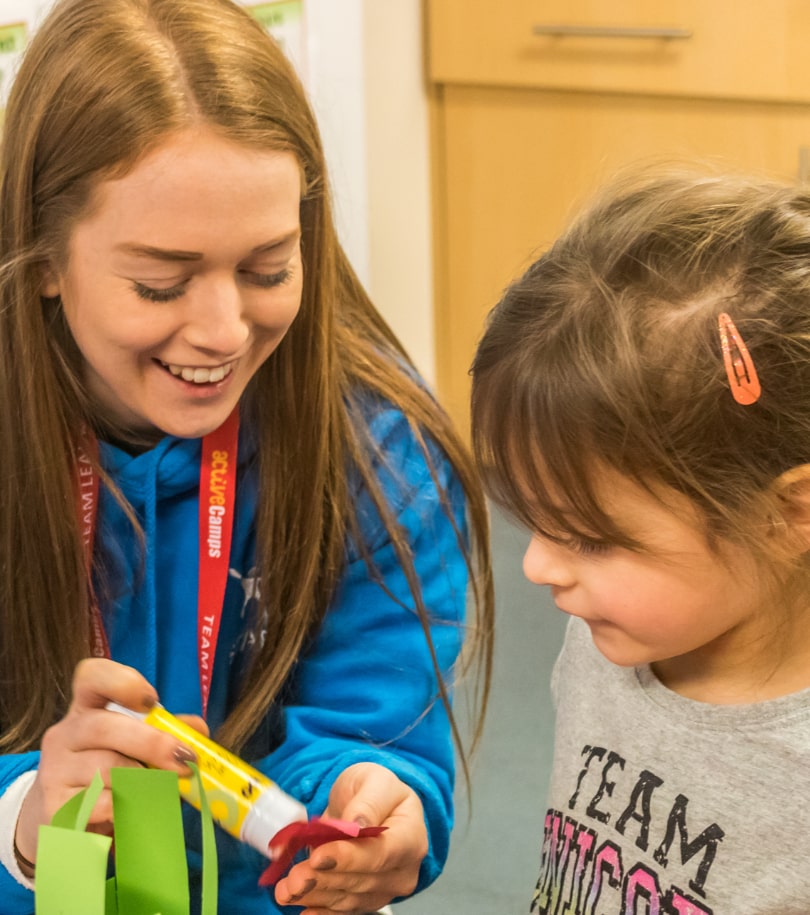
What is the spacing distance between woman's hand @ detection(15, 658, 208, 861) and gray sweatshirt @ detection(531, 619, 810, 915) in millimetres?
235

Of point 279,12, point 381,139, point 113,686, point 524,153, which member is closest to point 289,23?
point 279,12

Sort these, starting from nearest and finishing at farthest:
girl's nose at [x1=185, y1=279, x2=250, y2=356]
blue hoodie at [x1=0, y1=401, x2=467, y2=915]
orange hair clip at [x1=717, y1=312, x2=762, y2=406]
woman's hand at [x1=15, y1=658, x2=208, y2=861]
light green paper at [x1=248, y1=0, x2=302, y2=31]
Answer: orange hair clip at [x1=717, y1=312, x2=762, y2=406] < woman's hand at [x1=15, y1=658, x2=208, y2=861] < girl's nose at [x1=185, y1=279, x2=250, y2=356] < blue hoodie at [x1=0, y1=401, x2=467, y2=915] < light green paper at [x1=248, y1=0, x2=302, y2=31]

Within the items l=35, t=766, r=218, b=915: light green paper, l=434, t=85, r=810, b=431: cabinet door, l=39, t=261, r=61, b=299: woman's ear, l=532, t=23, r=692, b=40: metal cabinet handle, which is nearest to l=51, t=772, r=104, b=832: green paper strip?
l=35, t=766, r=218, b=915: light green paper

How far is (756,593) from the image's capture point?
68cm

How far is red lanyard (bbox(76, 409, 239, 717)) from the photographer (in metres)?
0.91

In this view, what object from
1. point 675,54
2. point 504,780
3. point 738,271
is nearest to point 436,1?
point 675,54

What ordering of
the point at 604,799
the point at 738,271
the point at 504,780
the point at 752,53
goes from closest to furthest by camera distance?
1. the point at 738,271
2. the point at 604,799
3. the point at 504,780
4. the point at 752,53

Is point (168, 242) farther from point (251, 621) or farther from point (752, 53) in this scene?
point (752, 53)

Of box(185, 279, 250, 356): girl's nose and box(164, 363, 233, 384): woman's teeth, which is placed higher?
box(185, 279, 250, 356): girl's nose

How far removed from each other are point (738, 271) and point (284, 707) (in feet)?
1.64

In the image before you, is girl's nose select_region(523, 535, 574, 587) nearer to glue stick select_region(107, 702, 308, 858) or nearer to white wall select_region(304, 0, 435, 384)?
glue stick select_region(107, 702, 308, 858)

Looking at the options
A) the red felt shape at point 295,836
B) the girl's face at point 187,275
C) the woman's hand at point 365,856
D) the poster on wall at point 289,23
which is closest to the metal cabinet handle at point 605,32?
the poster on wall at point 289,23

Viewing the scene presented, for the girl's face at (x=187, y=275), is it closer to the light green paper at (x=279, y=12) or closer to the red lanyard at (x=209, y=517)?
the red lanyard at (x=209, y=517)

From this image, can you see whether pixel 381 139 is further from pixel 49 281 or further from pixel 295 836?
pixel 295 836
